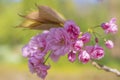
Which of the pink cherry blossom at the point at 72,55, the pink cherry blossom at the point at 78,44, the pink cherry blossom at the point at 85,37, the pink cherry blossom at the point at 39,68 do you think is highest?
the pink cherry blossom at the point at 85,37

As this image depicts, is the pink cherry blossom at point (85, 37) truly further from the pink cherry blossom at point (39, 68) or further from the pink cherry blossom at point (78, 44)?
the pink cherry blossom at point (39, 68)

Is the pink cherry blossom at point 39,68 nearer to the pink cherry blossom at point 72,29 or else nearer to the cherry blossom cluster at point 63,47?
the cherry blossom cluster at point 63,47

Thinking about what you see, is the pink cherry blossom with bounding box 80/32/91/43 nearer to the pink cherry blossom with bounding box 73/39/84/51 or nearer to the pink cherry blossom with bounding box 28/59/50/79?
the pink cherry blossom with bounding box 73/39/84/51

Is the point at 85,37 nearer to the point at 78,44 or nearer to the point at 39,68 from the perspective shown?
the point at 78,44

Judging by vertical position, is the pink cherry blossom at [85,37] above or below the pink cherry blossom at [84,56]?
above

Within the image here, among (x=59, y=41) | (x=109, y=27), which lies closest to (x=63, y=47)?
(x=59, y=41)

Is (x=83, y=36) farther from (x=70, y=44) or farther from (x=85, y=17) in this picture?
(x=85, y=17)

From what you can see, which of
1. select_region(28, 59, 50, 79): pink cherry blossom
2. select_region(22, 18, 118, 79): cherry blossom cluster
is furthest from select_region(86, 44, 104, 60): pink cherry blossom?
select_region(28, 59, 50, 79): pink cherry blossom

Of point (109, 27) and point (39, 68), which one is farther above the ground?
point (109, 27)

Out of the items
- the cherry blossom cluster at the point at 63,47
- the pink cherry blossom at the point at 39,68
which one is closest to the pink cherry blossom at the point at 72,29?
the cherry blossom cluster at the point at 63,47
